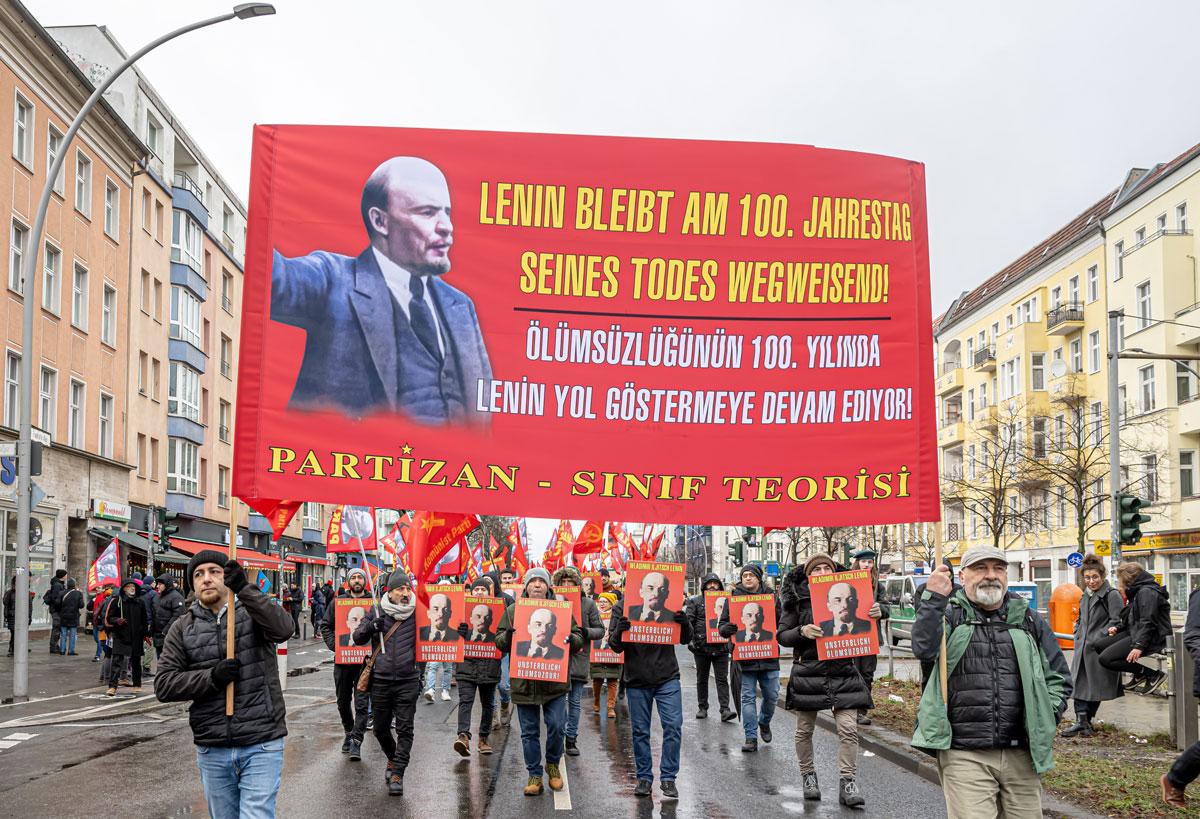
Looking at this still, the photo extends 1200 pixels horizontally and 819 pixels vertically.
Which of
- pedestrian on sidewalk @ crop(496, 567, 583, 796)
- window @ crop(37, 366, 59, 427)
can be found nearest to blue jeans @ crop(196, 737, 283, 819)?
pedestrian on sidewalk @ crop(496, 567, 583, 796)

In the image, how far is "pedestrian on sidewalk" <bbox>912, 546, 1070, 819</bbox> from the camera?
6.22 m

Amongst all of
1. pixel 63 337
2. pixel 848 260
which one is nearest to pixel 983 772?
pixel 848 260

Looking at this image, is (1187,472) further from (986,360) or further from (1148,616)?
(1148,616)

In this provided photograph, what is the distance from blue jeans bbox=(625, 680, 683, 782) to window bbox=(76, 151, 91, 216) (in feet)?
101

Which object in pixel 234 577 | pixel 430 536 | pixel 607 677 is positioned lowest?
pixel 607 677

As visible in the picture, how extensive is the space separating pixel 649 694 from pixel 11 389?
2577 centimetres

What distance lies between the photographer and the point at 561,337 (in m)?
6.73

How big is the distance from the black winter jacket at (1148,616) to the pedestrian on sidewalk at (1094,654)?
57 centimetres

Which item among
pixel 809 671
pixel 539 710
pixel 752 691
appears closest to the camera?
pixel 809 671

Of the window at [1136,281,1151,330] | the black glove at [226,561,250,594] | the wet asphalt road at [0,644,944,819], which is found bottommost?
the wet asphalt road at [0,644,944,819]

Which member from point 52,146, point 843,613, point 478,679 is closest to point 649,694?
point 843,613

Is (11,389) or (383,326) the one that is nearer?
(383,326)

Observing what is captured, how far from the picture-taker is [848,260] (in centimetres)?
A: 702

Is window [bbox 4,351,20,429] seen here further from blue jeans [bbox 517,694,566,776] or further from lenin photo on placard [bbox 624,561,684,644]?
lenin photo on placard [bbox 624,561,684,644]
